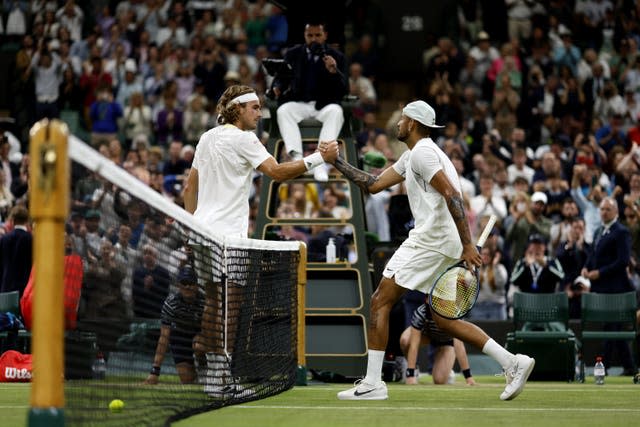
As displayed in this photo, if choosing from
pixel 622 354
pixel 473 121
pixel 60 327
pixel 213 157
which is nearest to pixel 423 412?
pixel 213 157

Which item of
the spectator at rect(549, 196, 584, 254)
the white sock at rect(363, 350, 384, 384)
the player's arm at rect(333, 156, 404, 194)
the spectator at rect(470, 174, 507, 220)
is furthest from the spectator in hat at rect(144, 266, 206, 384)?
the spectator at rect(470, 174, 507, 220)

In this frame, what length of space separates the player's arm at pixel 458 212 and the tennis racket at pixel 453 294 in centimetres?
12

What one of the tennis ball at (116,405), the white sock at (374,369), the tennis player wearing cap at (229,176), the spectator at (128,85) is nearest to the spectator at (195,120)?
the spectator at (128,85)

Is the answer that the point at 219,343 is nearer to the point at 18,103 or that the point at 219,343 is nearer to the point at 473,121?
the point at 473,121

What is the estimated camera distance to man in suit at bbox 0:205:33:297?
53.1 ft

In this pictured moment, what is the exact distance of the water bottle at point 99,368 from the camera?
764 centimetres

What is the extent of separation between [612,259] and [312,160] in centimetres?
850

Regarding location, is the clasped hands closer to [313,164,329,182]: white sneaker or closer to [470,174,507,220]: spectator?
[313,164,329,182]: white sneaker

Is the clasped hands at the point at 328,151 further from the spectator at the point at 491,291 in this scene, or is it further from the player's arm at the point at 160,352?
the spectator at the point at 491,291

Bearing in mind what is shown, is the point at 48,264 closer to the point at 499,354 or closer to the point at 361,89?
the point at 499,354

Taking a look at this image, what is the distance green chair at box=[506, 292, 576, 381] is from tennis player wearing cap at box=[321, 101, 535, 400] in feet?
19.7

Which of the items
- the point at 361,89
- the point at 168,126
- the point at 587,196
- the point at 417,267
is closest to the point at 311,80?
the point at 417,267

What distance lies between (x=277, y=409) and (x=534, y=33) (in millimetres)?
19044

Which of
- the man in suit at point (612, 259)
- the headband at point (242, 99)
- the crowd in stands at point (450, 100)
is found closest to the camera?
the headband at point (242, 99)
